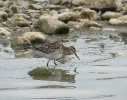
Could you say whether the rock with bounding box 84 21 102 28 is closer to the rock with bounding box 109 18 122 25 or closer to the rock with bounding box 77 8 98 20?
the rock with bounding box 109 18 122 25

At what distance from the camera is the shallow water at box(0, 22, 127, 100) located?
9.23m

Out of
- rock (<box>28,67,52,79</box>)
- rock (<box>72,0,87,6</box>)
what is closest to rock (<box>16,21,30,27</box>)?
rock (<box>72,0,87,6</box>)

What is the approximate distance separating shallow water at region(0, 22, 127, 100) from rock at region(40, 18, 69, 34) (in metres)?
1.22

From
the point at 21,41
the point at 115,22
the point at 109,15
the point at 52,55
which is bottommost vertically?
the point at 52,55

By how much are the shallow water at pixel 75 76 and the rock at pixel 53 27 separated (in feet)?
4.00

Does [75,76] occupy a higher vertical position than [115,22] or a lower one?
lower

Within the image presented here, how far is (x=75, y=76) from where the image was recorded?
11039 millimetres

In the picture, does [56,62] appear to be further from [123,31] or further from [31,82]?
[123,31]

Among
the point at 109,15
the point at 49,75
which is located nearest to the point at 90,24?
the point at 109,15

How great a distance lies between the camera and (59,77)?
1095 centimetres

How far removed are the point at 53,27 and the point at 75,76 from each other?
20.6 feet

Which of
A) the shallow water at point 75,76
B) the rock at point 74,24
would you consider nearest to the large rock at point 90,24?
the rock at point 74,24

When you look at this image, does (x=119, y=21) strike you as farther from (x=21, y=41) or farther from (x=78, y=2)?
(x=78, y=2)

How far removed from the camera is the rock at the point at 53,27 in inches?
674
